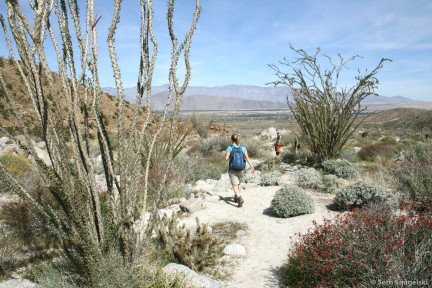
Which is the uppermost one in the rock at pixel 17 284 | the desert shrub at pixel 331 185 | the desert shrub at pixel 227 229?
the desert shrub at pixel 331 185

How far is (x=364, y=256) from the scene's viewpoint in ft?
A: 11.3

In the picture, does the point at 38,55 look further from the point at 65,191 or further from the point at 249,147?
the point at 249,147

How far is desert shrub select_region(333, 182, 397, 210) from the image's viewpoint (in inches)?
258

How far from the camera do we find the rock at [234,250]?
529 cm

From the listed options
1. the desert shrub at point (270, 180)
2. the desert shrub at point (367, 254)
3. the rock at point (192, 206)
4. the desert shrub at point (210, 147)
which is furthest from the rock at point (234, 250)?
the desert shrub at point (210, 147)

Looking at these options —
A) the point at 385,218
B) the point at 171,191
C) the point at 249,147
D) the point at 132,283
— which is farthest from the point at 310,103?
the point at 132,283

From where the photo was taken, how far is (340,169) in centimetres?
1003

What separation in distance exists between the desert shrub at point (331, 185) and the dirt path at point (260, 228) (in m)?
0.37

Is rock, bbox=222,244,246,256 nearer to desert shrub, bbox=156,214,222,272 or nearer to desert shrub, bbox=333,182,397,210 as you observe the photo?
desert shrub, bbox=156,214,222,272

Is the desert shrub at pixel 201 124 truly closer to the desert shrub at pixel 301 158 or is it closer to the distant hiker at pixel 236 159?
the desert shrub at pixel 301 158

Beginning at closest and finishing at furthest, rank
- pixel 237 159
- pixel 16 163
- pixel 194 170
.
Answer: pixel 237 159 < pixel 16 163 < pixel 194 170

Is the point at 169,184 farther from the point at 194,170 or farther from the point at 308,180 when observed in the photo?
the point at 308,180

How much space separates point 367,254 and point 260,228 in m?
3.10

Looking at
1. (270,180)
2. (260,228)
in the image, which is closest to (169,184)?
(260,228)
